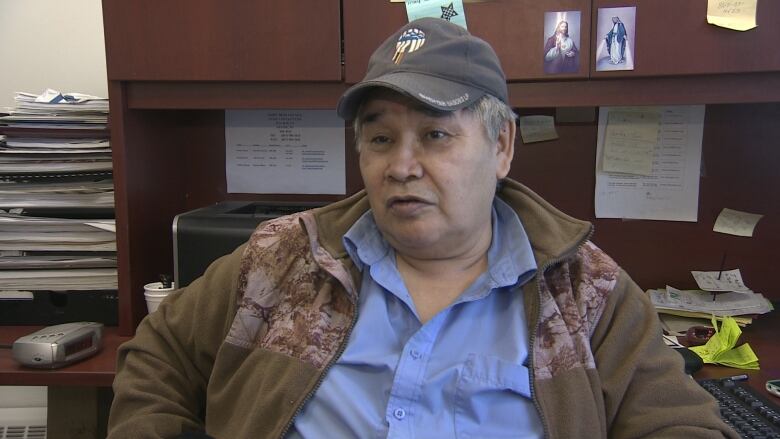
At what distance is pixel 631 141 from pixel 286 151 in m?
0.89

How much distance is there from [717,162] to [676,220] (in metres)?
0.17

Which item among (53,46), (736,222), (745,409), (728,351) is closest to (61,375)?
(53,46)

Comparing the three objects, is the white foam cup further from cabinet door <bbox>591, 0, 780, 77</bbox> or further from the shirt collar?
cabinet door <bbox>591, 0, 780, 77</bbox>

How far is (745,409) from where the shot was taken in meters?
0.95

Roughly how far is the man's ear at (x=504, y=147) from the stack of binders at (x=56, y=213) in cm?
89

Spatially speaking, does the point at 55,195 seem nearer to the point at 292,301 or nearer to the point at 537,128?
the point at 292,301

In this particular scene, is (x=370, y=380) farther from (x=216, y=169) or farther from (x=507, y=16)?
(x=216, y=169)

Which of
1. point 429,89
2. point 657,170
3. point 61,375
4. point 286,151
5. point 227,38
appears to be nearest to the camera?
point 429,89

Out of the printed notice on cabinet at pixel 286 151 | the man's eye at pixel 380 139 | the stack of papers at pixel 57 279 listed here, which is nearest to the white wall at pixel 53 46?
the printed notice on cabinet at pixel 286 151

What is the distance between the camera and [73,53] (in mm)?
1704

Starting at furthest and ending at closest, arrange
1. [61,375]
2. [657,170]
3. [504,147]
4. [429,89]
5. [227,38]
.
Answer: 1. [657,170]
2. [227,38]
3. [61,375]
4. [504,147]
5. [429,89]

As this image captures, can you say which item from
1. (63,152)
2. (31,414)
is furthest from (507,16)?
(31,414)

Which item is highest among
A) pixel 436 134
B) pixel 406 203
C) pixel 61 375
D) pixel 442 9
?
pixel 442 9

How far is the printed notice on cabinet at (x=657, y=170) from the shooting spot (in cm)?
149
